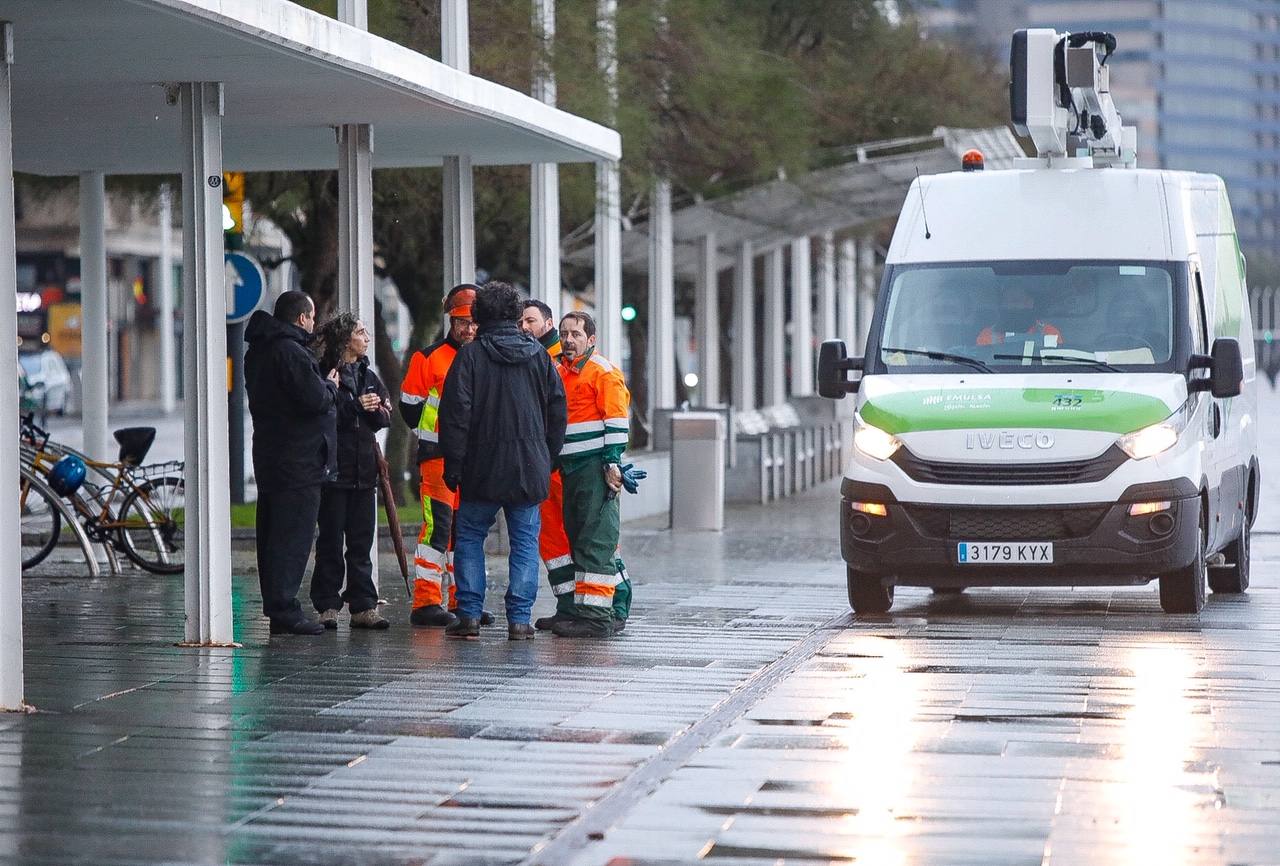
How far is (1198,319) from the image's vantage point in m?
13.4

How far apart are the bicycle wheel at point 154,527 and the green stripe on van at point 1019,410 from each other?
5.03m

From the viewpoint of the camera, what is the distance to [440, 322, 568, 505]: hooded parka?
1120 cm

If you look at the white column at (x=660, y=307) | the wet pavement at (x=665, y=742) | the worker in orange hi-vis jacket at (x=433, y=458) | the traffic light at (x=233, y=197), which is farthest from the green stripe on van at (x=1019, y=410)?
the white column at (x=660, y=307)

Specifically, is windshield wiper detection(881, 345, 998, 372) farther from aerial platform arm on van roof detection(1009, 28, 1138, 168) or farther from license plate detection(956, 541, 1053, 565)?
aerial platform arm on van roof detection(1009, 28, 1138, 168)

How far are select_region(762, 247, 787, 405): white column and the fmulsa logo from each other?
898 inches

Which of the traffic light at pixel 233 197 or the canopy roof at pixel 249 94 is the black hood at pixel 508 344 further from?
the traffic light at pixel 233 197

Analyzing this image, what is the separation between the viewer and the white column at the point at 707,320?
2828 cm

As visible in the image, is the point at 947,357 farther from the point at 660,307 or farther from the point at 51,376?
the point at 51,376

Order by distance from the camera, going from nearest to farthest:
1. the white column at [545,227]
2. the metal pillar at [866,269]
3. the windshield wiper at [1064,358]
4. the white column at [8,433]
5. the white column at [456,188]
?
the white column at [8,433], the windshield wiper at [1064,358], the white column at [456,188], the white column at [545,227], the metal pillar at [866,269]

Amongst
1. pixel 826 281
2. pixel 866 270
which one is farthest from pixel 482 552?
pixel 826 281

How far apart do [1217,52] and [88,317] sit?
609 feet

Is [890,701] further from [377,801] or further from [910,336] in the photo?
[910,336]

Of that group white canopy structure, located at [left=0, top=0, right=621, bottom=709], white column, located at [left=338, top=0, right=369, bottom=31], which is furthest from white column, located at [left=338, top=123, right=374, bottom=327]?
white column, located at [left=338, top=0, right=369, bottom=31]

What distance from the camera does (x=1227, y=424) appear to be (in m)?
14.2
